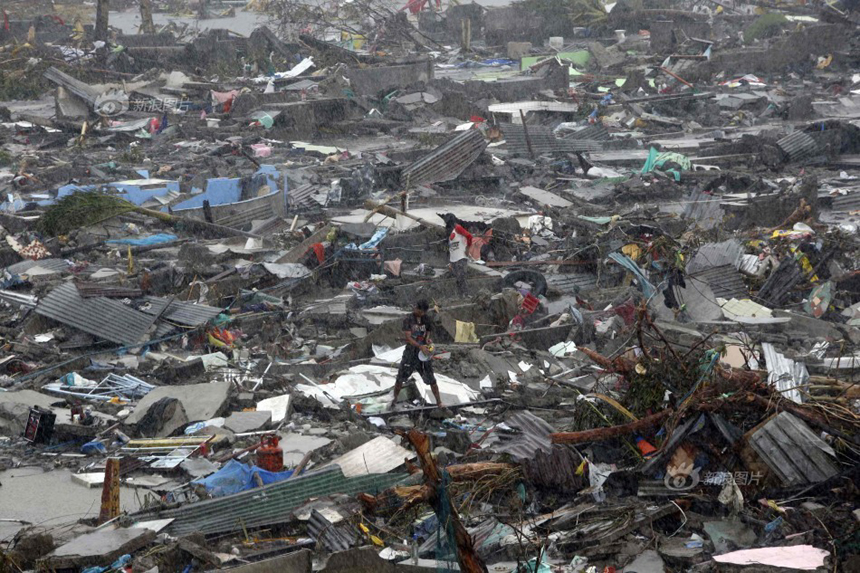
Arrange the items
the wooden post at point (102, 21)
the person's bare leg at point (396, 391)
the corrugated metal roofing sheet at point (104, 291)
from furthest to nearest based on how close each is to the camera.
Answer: the wooden post at point (102, 21) < the corrugated metal roofing sheet at point (104, 291) < the person's bare leg at point (396, 391)

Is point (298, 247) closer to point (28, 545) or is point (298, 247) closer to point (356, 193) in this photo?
point (356, 193)

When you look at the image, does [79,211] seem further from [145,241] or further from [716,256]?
[716,256]

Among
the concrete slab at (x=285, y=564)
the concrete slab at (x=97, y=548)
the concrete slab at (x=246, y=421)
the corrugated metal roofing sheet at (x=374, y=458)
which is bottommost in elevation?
the concrete slab at (x=246, y=421)

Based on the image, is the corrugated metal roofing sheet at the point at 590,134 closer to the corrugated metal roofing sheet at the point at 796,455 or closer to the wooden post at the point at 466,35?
the wooden post at the point at 466,35

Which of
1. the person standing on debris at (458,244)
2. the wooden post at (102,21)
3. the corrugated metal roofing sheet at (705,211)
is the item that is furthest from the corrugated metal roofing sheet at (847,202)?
the wooden post at (102,21)

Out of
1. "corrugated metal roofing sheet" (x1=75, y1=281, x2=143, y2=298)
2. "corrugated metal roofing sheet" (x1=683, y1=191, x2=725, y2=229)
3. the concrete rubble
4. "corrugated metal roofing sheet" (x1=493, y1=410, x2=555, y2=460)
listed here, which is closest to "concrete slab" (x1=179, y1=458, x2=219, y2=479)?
the concrete rubble

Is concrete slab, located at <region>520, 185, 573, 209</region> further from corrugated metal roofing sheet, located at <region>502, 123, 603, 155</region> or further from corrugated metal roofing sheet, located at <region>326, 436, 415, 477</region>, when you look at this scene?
corrugated metal roofing sheet, located at <region>326, 436, 415, 477</region>
